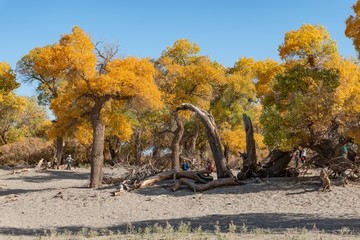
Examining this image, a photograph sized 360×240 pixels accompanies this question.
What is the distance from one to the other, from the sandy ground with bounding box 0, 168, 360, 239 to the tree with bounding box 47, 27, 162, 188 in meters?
4.13

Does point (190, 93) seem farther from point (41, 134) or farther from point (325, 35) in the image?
point (41, 134)

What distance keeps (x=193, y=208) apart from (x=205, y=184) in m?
4.00

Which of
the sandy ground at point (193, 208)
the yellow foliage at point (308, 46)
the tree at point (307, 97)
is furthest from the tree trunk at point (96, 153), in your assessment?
the yellow foliage at point (308, 46)

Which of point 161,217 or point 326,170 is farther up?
point 326,170

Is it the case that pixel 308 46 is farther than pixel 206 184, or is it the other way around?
pixel 308 46

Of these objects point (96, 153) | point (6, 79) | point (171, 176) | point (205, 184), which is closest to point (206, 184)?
point (205, 184)

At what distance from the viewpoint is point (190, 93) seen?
33.2 meters

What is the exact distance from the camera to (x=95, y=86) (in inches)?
907

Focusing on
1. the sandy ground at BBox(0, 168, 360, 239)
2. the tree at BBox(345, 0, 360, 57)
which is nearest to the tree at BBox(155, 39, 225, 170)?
the sandy ground at BBox(0, 168, 360, 239)

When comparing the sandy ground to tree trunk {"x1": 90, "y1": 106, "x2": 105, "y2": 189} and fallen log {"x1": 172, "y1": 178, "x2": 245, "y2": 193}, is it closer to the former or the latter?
fallen log {"x1": 172, "y1": 178, "x2": 245, "y2": 193}

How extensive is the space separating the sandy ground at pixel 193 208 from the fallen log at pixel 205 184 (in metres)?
0.34

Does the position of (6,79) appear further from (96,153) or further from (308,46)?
(308,46)

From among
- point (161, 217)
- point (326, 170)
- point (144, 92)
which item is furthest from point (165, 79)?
point (161, 217)

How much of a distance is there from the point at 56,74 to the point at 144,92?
468 centimetres
